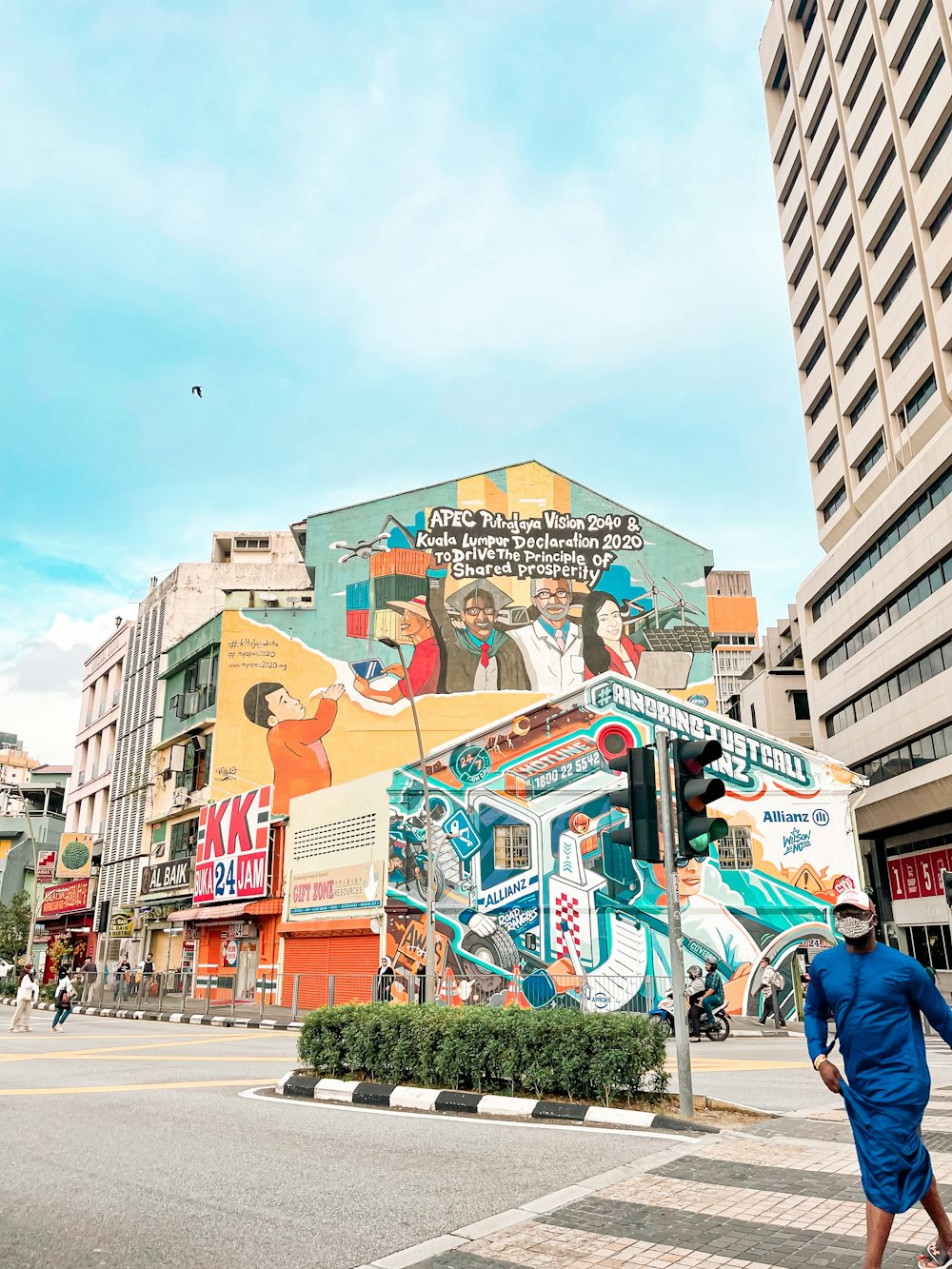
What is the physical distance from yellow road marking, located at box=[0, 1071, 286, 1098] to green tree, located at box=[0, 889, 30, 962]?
50.2 m

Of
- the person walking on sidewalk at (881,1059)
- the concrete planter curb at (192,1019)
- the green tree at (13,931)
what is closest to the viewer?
the person walking on sidewalk at (881,1059)

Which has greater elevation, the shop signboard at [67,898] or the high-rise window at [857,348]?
the high-rise window at [857,348]

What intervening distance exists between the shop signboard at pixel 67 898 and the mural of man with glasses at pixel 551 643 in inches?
1137

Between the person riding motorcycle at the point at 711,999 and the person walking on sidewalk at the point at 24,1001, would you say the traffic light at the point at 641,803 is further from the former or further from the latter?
the person walking on sidewalk at the point at 24,1001

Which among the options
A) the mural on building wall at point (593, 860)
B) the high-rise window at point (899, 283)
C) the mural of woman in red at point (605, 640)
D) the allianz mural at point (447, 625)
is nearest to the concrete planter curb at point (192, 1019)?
the mural on building wall at point (593, 860)

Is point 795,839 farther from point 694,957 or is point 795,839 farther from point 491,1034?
point 491,1034

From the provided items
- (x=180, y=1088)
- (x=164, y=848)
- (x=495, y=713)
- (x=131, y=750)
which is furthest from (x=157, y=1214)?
(x=131, y=750)

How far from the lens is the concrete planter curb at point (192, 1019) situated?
2692cm

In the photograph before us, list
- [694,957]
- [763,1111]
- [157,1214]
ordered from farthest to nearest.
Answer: [694,957] → [763,1111] → [157,1214]

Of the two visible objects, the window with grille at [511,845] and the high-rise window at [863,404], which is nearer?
the window with grille at [511,845]

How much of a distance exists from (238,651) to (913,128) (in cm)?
3544

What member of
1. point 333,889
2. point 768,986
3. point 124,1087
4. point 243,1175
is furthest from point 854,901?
point 333,889

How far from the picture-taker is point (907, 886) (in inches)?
1633

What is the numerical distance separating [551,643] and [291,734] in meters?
12.2
